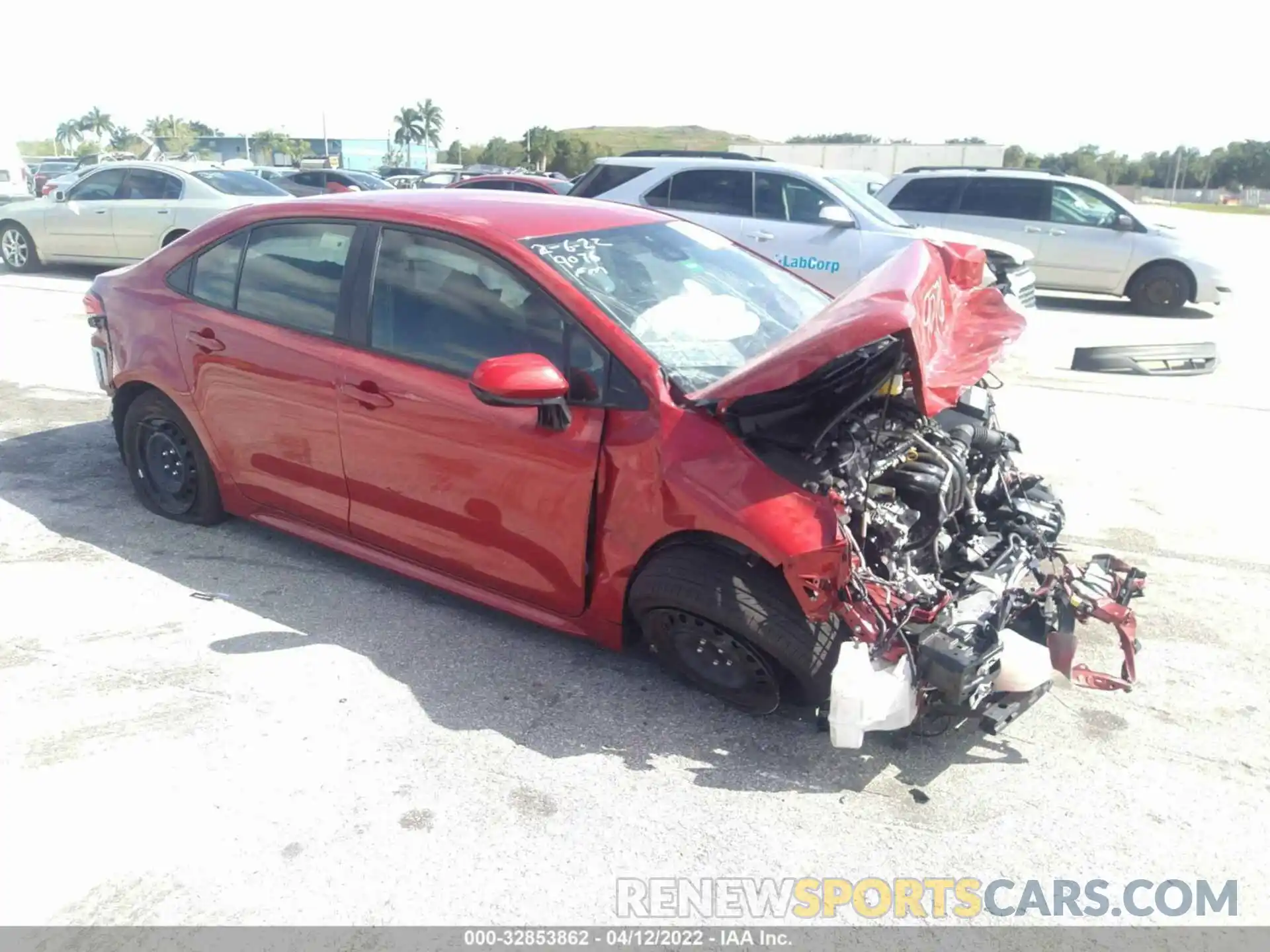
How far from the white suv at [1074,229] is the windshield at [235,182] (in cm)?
825

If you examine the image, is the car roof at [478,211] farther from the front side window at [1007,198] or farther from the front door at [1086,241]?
the front door at [1086,241]

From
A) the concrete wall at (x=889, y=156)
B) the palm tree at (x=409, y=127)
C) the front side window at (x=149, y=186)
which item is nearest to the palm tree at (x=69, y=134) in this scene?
the palm tree at (x=409, y=127)

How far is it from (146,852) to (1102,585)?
316cm

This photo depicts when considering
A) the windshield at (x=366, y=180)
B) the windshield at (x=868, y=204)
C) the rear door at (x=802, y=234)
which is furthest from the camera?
the windshield at (x=366, y=180)

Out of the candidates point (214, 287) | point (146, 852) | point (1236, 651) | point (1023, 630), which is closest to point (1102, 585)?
point (1023, 630)

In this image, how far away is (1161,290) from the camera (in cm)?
1218

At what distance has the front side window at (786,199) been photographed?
9859mm

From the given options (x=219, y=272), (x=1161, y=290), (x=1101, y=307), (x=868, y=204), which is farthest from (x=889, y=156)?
(x=219, y=272)

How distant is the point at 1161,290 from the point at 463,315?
37.3ft

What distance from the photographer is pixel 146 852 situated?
2693 mm

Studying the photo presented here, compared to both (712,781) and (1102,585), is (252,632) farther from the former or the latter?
(1102,585)

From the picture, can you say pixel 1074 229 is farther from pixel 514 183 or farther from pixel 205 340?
pixel 205 340
